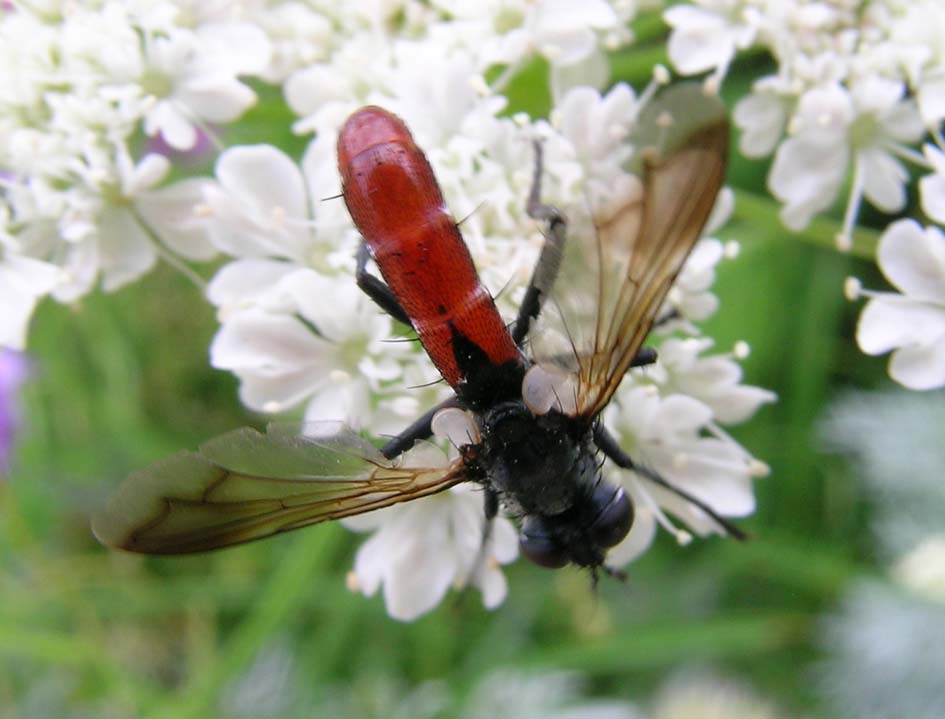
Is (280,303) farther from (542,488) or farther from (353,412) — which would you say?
(542,488)

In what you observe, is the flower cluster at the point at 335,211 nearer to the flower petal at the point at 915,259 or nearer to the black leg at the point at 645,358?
the black leg at the point at 645,358

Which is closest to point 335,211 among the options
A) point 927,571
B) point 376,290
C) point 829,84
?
point 376,290

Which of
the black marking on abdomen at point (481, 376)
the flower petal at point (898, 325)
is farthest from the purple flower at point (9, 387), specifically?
the flower petal at point (898, 325)

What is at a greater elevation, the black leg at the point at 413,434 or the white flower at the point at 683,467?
the black leg at the point at 413,434

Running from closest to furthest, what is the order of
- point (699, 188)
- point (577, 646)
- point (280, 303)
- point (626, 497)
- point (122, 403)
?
point (699, 188) → point (626, 497) → point (280, 303) → point (577, 646) → point (122, 403)

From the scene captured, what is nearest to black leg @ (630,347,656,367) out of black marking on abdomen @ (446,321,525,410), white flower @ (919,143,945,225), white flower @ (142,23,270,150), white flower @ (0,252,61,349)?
black marking on abdomen @ (446,321,525,410)

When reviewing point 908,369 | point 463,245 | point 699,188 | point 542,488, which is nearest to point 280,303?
point 463,245
